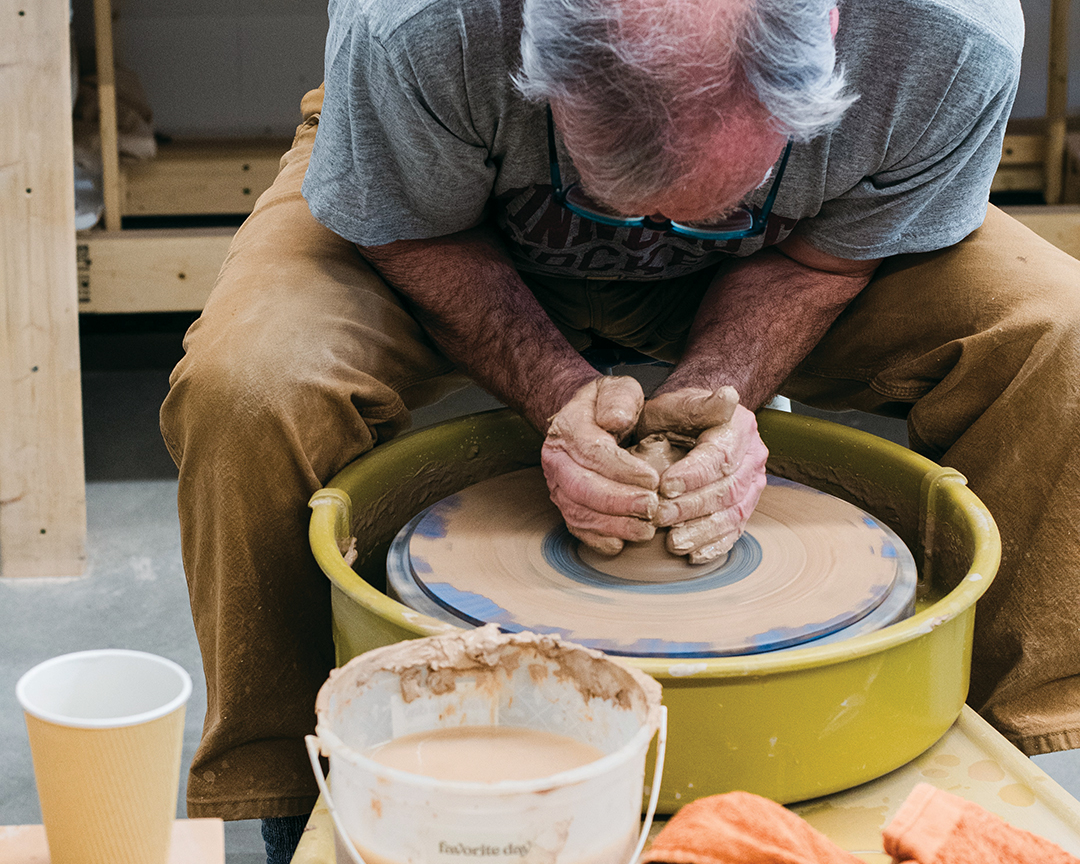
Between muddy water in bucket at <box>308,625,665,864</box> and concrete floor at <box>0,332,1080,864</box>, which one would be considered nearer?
muddy water in bucket at <box>308,625,665,864</box>

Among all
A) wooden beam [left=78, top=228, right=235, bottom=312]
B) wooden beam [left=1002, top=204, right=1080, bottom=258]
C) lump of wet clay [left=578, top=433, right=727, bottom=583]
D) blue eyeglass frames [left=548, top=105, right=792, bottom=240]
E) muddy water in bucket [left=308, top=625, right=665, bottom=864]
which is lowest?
wooden beam [left=78, top=228, right=235, bottom=312]

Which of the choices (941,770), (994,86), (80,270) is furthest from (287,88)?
(941,770)

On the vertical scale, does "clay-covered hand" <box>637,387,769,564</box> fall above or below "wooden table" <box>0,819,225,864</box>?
above

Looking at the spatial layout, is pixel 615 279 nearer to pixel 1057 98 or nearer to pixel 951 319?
pixel 951 319

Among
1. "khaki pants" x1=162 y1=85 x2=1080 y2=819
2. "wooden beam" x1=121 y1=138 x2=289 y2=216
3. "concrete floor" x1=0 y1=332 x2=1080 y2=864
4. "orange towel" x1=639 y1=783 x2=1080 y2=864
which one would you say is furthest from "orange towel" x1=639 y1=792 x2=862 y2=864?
"wooden beam" x1=121 y1=138 x2=289 y2=216

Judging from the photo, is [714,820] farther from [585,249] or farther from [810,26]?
[585,249]

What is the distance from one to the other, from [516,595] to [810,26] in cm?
59

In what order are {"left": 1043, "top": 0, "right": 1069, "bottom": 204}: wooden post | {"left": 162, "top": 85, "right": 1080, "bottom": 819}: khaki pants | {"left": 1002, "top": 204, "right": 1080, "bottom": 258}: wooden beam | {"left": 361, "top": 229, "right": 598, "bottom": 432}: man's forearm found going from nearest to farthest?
{"left": 162, "top": 85, "right": 1080, "bottom": 819}: khaki pants → {"left": 361, "top": 229, "right": 598, "bottom": 432}: man's forearm → {"left": 1002, "top": 204, "right": 1080, "bottom": 258}: wooden beam → {"left": 1043, "top": 0, "right": 1069, "bottom": 204}: wooden post

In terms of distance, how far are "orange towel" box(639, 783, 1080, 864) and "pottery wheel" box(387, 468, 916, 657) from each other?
19 cm

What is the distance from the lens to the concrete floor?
5.49ft

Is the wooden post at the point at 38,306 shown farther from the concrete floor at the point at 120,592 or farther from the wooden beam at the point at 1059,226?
the wooden beam at the point at 1059,226

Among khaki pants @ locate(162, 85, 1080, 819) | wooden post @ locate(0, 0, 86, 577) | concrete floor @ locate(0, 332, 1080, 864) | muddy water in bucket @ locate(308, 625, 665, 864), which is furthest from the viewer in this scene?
wooden post @ locate(0, 0, 86, 577)

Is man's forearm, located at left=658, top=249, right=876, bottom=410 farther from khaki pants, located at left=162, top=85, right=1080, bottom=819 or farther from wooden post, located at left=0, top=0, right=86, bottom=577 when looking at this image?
wooden post, located at left=0, top=0, right=86, bottom=577

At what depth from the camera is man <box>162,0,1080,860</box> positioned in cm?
105
